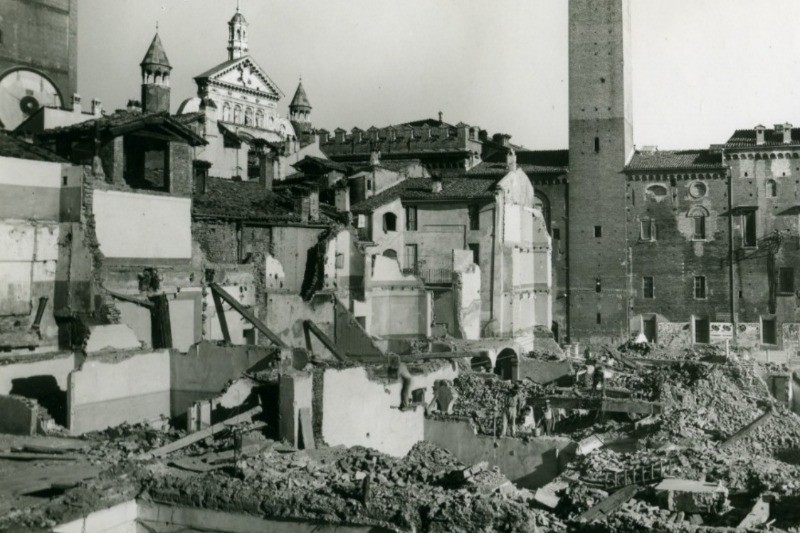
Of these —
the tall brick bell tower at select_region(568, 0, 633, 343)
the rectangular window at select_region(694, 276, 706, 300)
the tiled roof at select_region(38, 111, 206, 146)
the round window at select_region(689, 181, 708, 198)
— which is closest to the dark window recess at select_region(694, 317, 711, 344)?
the rectangular window at select_region(694, 276, 706, 300)

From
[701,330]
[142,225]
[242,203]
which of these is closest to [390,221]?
[242,203]

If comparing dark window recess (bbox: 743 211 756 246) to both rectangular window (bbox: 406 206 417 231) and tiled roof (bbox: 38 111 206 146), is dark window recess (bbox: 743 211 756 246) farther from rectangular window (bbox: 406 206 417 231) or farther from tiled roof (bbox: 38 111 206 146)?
tiled roof (bbox: 38 111 206 146)

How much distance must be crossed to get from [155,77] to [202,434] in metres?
32.0

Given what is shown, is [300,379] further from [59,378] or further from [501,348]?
[501,348]

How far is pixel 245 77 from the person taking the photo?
6381cm

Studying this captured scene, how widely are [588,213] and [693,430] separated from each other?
79.4 feet

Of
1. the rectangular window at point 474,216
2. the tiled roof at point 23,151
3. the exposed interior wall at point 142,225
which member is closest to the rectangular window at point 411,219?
the rectangular window at point 474,216

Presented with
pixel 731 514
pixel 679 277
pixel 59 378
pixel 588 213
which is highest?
pixel 588 213

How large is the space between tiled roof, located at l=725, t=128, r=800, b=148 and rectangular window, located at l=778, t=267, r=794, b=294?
6.44 metres

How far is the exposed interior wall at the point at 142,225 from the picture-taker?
24.0 metres

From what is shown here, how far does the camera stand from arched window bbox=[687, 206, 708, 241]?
4597 centimetres

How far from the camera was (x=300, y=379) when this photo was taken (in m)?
19.4

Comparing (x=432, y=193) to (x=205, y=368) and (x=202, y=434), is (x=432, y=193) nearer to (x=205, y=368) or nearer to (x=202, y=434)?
(x=205, y=368)

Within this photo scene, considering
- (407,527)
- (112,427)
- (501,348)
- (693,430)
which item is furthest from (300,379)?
(501,348)
